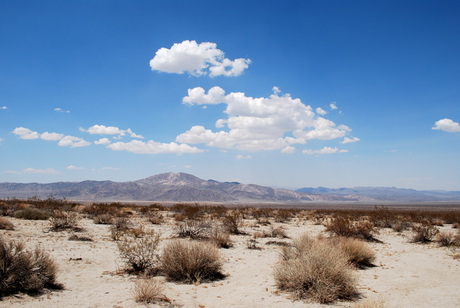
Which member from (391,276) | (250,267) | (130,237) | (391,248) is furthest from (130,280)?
(391,248)

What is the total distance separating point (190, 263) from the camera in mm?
8281

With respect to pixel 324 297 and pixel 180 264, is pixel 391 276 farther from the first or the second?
pixel 180 264

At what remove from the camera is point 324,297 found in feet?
21.7

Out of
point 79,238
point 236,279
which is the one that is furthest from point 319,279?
point 79,238

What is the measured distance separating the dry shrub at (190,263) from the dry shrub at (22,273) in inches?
110

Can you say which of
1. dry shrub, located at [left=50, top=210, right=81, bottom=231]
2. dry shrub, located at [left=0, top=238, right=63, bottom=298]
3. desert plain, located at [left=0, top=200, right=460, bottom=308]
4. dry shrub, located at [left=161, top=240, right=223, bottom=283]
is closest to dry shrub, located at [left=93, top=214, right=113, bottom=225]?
dry shrub, located at [left=50, top=210, right=81, bottom=231]

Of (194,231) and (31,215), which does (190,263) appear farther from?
(31,215)

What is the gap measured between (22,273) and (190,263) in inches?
156

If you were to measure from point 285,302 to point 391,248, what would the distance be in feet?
32.5

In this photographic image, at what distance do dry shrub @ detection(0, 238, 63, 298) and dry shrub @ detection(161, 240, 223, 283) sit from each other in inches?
110

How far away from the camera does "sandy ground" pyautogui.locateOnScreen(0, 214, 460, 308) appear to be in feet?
21.6

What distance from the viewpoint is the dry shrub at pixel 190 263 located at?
829cm

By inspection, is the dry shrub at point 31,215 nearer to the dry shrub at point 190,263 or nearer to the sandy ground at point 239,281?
the sandy ground at point 239,281

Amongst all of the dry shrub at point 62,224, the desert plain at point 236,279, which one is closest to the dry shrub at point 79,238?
the desert plain at point 236,279
